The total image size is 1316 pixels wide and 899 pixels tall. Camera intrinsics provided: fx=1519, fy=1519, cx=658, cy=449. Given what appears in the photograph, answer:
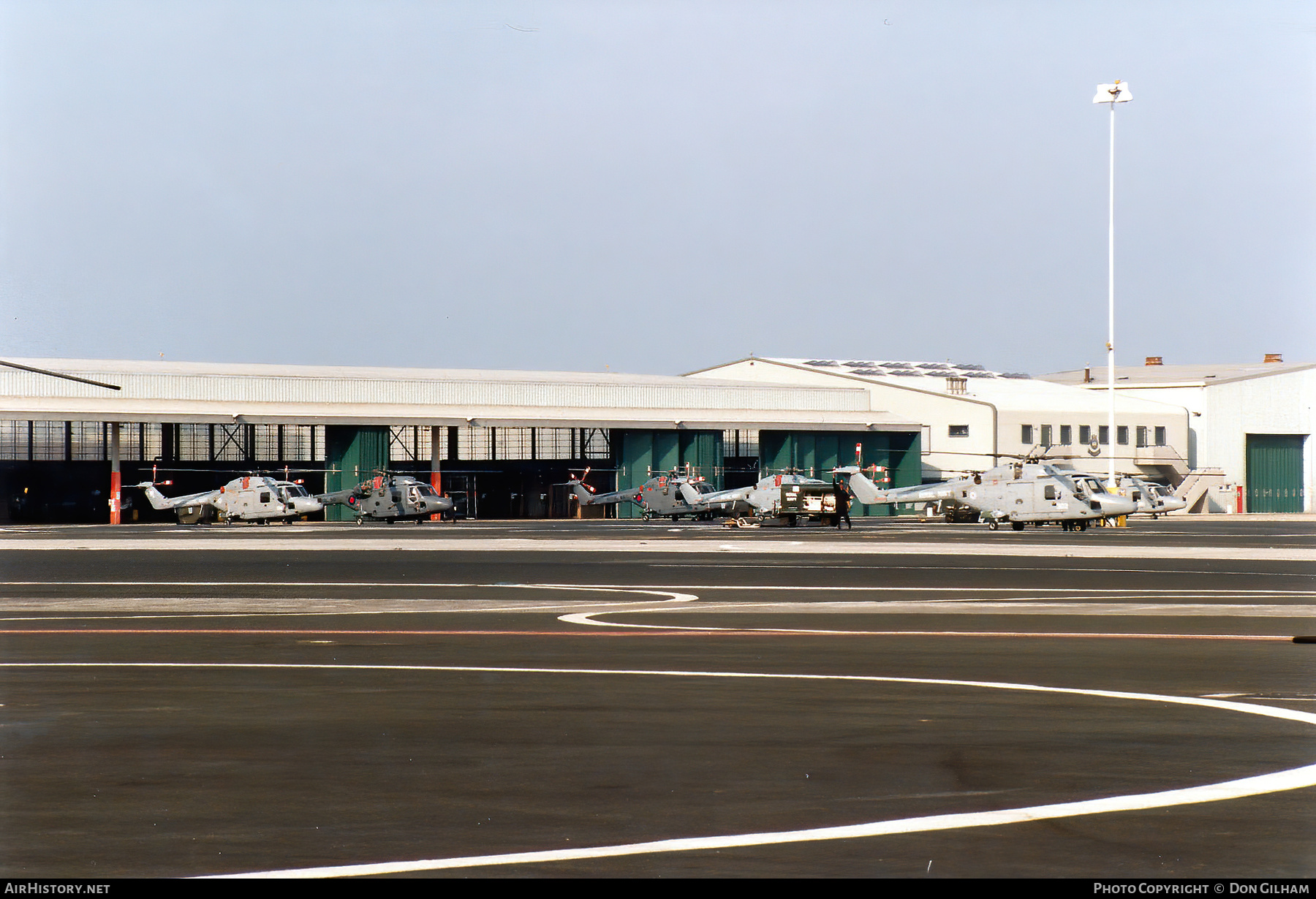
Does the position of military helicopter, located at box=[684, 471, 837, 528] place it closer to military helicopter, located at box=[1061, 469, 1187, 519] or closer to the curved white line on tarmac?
military helicopter, located at box=[1061, 469, 1187, 519]

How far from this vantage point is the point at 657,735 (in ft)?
37.8

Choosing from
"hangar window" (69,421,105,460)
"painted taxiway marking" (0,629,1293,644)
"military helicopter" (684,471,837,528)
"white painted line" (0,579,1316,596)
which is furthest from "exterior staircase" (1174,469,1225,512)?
"painted taxiway marking" (0,629,1293,644)

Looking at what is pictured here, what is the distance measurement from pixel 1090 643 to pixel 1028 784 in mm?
10006

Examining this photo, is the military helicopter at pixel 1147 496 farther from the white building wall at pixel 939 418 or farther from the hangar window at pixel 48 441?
the hangar window at pixel 48 441

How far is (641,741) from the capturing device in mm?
11164

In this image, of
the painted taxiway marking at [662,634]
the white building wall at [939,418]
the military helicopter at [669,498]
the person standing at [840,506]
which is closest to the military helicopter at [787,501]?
the person standing at [840,506]

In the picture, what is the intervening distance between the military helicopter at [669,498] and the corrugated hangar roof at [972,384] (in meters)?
25.8

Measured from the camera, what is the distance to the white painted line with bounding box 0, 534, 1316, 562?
46219mm

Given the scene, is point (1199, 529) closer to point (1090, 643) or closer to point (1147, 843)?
point (1090, 643)

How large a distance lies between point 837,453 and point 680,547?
58735 mm

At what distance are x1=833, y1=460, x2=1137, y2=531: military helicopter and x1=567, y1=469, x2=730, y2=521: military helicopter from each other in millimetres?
19179

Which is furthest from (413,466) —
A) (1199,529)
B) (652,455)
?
(1199,529)

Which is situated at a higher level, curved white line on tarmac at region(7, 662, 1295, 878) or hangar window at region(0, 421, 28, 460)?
hangar window at region(0, 421, 28, 460)

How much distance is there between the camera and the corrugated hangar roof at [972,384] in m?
114
